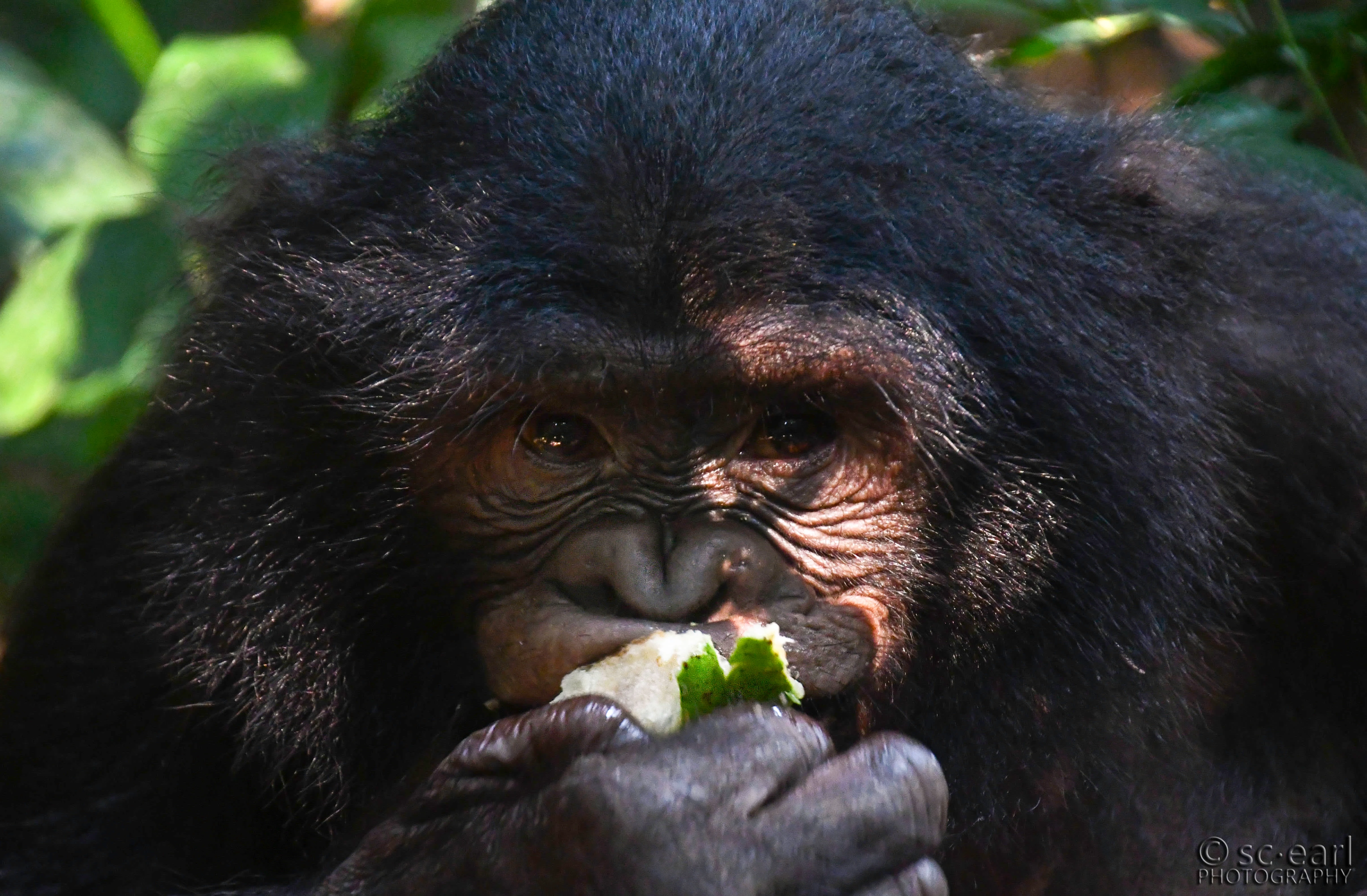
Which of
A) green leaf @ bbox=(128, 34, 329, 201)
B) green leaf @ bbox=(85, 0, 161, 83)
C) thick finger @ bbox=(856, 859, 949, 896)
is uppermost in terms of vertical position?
thick finger @ bbox=(856, 859, 949, 896)

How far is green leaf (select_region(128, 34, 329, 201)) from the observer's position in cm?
582

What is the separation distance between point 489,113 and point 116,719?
1.80 metres

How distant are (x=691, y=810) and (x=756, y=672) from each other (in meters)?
0.28

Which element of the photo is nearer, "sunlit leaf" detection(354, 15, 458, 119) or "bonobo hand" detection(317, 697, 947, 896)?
"bonobo hand" detection(317, 697, 947, 896)

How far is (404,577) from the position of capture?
3.27m

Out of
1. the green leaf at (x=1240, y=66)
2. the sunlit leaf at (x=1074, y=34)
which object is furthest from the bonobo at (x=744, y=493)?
the sunlit leaf at (x=1074, y=34)

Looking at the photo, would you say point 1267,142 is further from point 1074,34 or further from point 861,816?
point 861,816

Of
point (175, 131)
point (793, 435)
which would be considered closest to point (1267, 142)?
point (793, 435)

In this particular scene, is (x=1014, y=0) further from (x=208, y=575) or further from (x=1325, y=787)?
(x=208, y=575)

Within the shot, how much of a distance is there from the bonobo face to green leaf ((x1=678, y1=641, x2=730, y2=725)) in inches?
5.9

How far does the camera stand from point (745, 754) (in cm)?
259

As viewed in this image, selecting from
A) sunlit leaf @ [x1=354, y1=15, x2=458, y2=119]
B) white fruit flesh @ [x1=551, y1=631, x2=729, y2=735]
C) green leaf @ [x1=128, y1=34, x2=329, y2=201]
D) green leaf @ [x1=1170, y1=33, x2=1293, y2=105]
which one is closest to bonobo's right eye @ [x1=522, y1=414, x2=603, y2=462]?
white fruit flesh @ [x1=551, y1=631, x2=729, y2=735]

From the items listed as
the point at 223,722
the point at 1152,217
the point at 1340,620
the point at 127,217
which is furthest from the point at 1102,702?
the point at 127,217

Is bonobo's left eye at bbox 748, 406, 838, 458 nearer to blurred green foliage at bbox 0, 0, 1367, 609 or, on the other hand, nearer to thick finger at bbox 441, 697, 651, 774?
thick finger at bbox 441, 697, 651, 774
